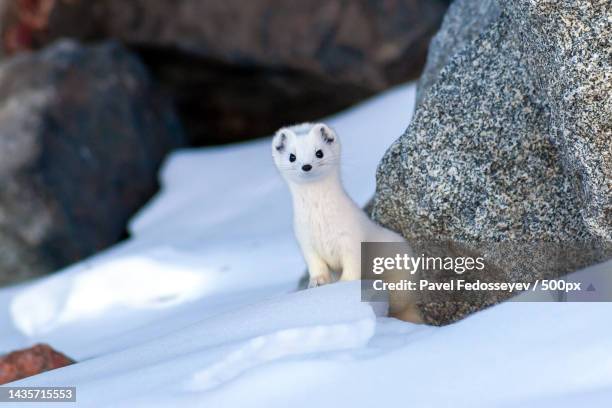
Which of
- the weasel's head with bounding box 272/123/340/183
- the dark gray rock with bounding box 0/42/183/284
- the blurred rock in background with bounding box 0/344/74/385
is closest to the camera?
the weasel's head with bounding box 272/123/340/183

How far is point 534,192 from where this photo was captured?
12.3 feet

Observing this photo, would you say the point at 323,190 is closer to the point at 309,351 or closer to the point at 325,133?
the point at 325,133

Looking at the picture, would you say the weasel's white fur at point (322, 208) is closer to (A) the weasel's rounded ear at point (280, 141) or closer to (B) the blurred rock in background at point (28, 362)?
(A) the weasel's rounded ear at point (280, 141)

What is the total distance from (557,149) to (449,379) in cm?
126

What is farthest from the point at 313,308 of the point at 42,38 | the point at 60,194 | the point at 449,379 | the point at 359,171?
the point at 42,38

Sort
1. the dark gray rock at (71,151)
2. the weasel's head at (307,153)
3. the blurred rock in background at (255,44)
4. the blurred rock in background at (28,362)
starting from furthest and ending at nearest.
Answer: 1. the blurred rock in background at (255,44)
2. the dark gray rock at (71,151)
3. the blurred rock in background at (28,362)
4. the weasel's head at (307,153)

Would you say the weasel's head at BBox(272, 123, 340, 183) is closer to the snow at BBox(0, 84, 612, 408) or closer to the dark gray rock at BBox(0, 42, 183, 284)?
the snow at BBox(0, 84, 612, 408)

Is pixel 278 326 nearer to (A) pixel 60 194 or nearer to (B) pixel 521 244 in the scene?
(B) pixel 521 244

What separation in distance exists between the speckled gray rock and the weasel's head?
26cm

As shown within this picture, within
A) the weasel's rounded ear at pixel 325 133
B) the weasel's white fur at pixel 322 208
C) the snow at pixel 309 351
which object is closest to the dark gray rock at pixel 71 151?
the snow at pixel 309 351

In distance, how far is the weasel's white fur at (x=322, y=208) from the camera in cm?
403

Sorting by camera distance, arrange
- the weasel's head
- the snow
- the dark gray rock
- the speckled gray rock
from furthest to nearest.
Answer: the dark gray rock, the weasel's head, the speckled gray rock, the snow

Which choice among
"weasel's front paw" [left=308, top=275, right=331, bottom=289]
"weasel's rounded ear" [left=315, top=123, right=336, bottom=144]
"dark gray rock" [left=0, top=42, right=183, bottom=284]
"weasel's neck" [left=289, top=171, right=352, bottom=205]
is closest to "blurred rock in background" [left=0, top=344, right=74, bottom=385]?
"weasel's front paw" [left=308, top=275, right=331, bottom=289]

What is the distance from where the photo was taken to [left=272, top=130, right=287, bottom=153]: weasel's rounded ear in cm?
407
